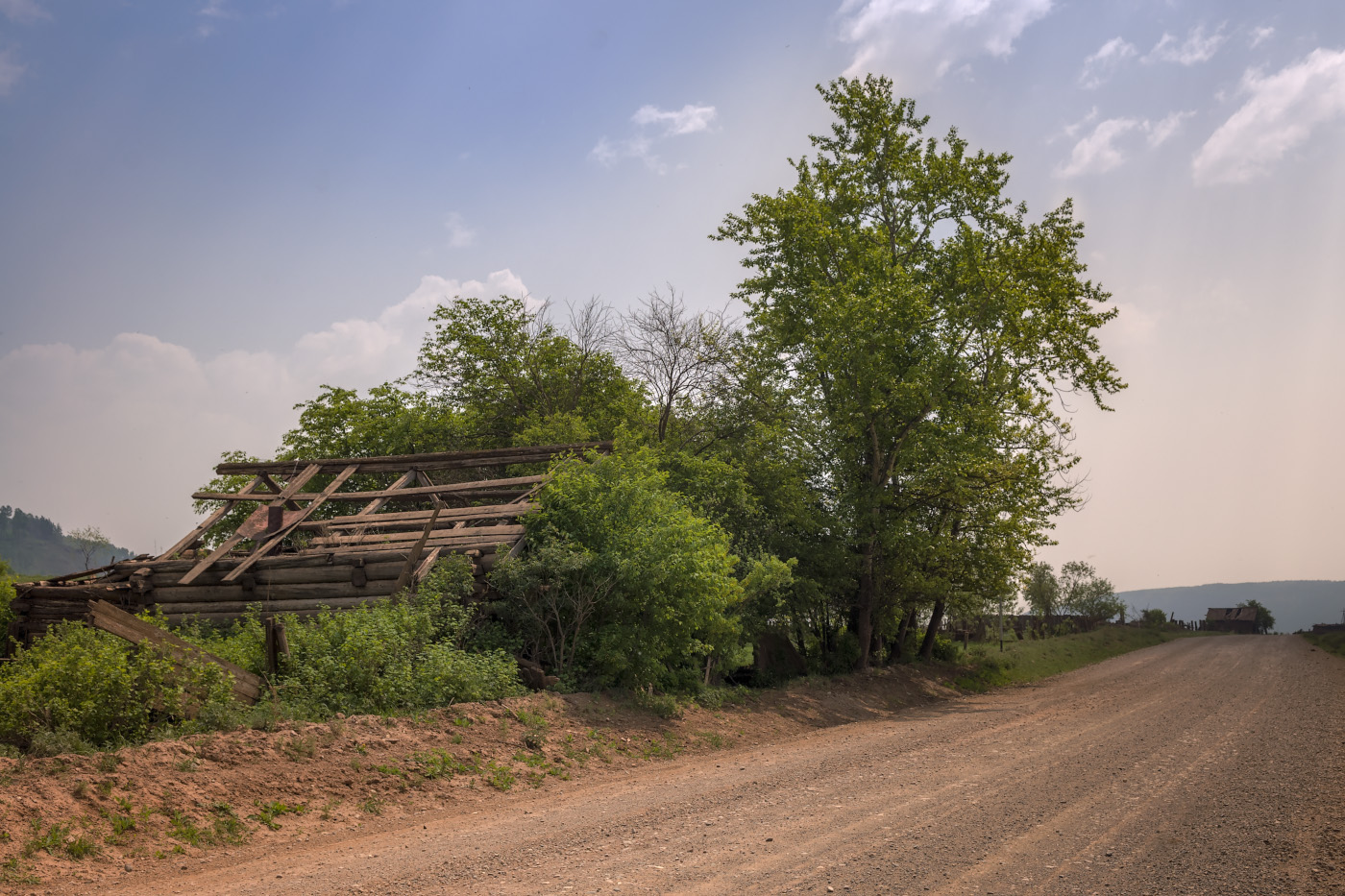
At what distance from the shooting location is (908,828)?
23.9 feet

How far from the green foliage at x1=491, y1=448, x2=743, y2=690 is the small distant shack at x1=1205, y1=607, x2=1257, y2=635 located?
80.6 metres

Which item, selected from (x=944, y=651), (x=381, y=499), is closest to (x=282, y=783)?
(x=381, y=499)

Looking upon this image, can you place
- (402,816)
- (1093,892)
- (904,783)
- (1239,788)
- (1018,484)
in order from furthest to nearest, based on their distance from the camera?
(1018,484), (904,783), (1239,788), (402,816), (1093,892)

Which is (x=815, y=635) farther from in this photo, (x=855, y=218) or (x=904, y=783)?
(x=904, y=783)

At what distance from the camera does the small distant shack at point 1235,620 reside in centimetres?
7794

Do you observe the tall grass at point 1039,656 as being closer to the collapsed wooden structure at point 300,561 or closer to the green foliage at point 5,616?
the collapsed wooden structure at point 300,561

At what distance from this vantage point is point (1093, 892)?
561cm

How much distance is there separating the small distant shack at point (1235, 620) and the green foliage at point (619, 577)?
80.6 metres

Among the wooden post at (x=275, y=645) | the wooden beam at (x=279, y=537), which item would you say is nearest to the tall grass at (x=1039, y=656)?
the wooden beam at (x=279, y=537)

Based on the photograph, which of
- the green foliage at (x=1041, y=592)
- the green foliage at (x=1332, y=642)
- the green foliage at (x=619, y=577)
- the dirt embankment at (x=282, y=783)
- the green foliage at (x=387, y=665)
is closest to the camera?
the dirt embankment at (x=282, y=783)

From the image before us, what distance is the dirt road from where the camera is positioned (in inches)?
232

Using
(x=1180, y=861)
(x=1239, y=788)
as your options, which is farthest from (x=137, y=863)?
(x=1239, y=788)

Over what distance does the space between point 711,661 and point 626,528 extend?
4.04m

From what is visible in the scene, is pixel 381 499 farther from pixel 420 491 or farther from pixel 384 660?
pixel 384 660
